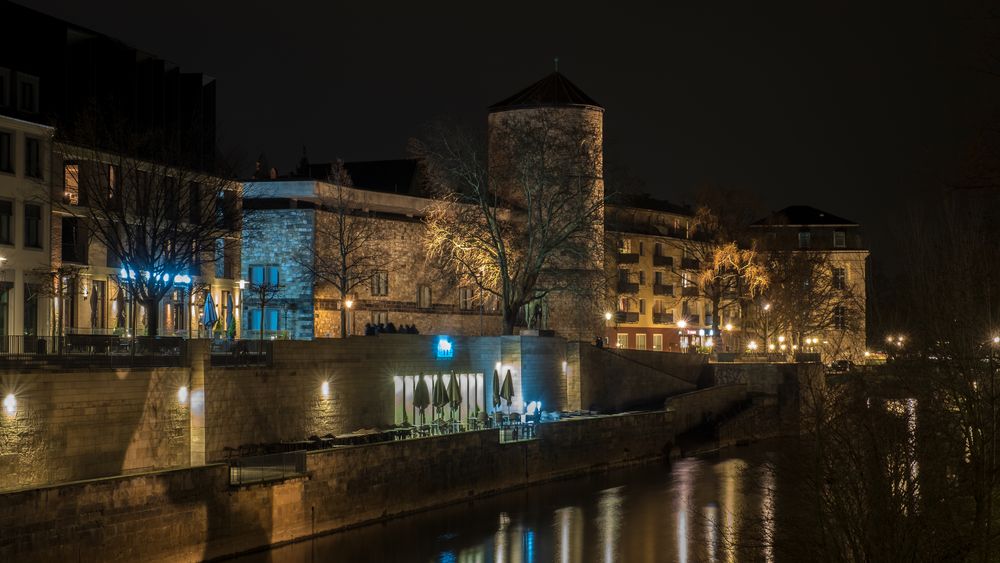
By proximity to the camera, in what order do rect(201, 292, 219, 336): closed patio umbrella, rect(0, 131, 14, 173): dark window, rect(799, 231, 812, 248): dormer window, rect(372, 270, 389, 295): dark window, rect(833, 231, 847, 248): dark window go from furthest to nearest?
rect(833, 231, 847, 248): dark window
rect(799, 231, 812, 248): dormer window
rect(372, 270, 389, 295): dark window
rect(201, 292, 219, 336): closed patio umbrella
rect(0, 131, 14, 173): dark window

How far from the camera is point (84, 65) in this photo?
4397 centimetres

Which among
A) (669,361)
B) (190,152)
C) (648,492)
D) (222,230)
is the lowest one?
(648,492)

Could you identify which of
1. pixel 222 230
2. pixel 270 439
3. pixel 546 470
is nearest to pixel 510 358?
pixel 546 470

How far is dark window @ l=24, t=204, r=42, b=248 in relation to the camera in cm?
3959

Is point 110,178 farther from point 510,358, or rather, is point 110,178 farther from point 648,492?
point 648,492

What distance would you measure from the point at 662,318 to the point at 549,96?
31.3 meters

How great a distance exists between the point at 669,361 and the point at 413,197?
15.2 metres

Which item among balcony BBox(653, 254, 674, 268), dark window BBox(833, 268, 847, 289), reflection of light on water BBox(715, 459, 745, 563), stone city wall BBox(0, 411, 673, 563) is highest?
balcony BBox(653, 254, 674, 268)

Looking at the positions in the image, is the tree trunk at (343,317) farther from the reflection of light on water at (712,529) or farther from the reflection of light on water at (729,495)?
the reflection of light on water at (712,529)

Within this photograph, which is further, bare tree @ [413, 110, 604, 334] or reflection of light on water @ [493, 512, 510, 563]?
bare tree @ [413, 110, 604, 334]

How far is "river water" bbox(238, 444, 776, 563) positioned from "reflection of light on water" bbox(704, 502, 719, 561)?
1.8 inches

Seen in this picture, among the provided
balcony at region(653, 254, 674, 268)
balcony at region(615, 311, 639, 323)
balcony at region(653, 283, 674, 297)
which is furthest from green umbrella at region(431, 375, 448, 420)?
balcony at region(653, 254, 674, 268)

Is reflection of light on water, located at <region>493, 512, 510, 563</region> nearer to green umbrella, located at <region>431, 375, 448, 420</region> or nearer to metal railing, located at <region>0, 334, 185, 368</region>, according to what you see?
green umbrella, located at <region>431, 375, 448, 420</region>

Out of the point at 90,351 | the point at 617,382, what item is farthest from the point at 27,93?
the point at 617,382
